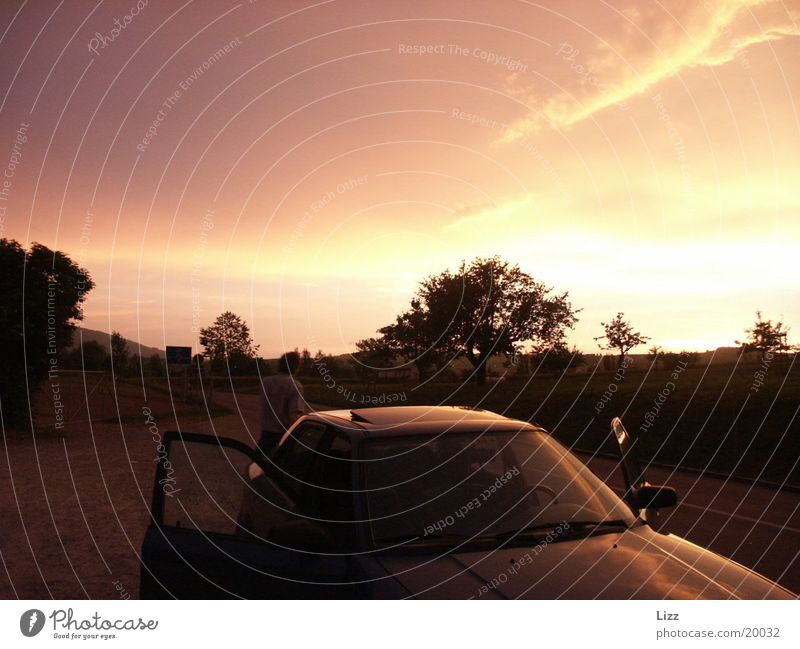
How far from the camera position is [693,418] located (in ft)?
69.9

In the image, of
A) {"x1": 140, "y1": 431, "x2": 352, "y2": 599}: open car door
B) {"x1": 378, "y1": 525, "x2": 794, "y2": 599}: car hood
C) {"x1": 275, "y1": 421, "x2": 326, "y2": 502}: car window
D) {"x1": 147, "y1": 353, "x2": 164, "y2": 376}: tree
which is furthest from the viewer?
{"x1": 147, "y1": 353, "x2": 164, "y2": 376}: tree

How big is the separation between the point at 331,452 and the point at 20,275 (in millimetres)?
17884

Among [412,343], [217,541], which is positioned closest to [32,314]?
[217,541]

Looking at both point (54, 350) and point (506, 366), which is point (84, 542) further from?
point (506, 366)

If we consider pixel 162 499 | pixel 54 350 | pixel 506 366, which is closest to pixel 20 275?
pixel 54 350

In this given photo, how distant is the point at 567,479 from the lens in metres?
4.34

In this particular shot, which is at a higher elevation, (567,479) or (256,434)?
(567,479)

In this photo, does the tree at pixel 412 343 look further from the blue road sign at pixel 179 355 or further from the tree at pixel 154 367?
the tree at pixel 154 367

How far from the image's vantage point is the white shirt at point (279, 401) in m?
8.97

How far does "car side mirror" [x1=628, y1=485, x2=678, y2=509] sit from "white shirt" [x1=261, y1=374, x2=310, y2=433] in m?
5.32

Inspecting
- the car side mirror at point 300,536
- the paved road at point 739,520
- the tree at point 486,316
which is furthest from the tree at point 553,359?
the car side mirror at point 300,536

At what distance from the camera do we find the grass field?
16031mm

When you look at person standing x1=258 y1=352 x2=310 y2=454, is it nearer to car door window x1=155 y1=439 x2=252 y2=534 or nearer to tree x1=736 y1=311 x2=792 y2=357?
car door window x1=155 y1=439 x2=252 y2=534

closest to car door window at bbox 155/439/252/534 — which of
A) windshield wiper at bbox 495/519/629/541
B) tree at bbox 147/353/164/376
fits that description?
windshield wiper at bbox 495/519/629/541
